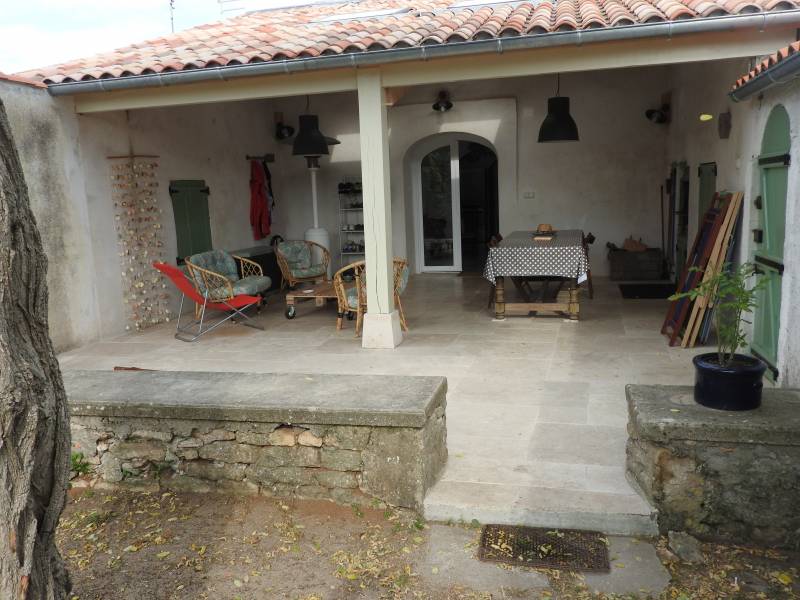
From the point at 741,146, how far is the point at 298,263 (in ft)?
19.6

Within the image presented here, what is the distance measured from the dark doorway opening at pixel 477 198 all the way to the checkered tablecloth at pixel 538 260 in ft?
24.3

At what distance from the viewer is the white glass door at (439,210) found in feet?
40.4

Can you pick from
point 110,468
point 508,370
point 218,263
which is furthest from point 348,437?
point 218,263

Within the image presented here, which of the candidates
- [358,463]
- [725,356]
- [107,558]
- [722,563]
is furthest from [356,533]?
[725,356]

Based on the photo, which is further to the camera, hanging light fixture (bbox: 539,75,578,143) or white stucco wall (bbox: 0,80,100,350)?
hanging light fixture (bbox: 539,75,578,143)

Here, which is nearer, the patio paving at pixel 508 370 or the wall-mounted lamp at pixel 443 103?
the patio paving at pixel 508 370

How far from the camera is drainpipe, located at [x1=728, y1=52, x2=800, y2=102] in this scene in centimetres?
426

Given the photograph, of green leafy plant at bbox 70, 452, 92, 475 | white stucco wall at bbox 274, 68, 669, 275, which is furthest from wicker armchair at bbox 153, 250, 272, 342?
green leafy plant at bbox 70, 452, 92, 475

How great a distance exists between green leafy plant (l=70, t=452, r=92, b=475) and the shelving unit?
28.0 feet

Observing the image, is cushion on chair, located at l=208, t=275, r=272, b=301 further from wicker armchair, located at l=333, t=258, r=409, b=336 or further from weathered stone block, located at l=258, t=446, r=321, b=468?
weathered stone block, located at l=258, t=446, r=321, b=468

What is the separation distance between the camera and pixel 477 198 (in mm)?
15742

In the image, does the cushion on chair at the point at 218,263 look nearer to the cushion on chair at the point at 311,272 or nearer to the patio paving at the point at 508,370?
the patio paving at the point at 508,370

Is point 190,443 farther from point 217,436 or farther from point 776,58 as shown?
point 776,58

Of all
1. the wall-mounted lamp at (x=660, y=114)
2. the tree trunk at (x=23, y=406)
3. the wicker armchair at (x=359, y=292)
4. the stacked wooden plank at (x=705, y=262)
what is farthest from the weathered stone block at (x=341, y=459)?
the wall-mounted lamp at (x=660, y=114)
